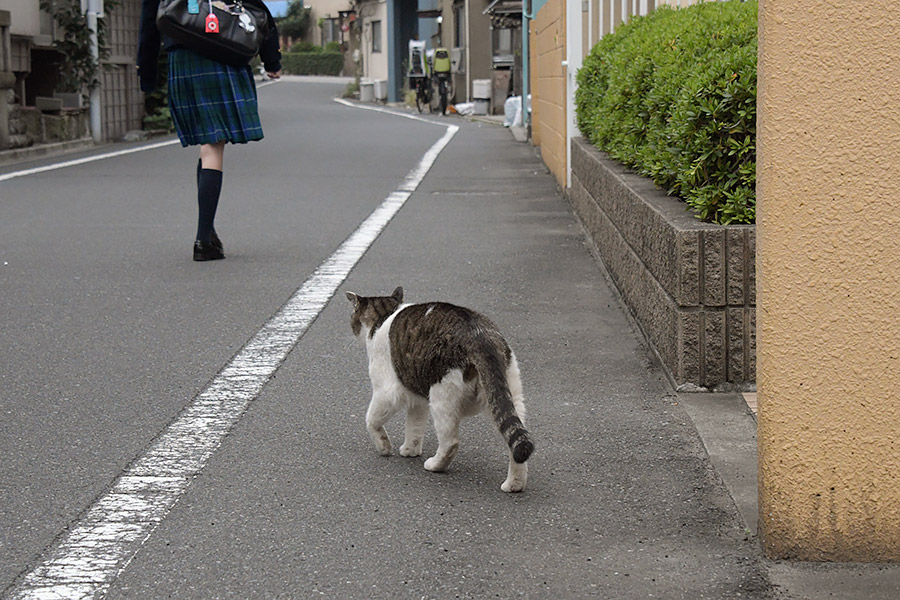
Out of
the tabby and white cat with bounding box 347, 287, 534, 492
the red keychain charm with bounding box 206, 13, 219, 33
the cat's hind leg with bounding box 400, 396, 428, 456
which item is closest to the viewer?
the tabby and white cat with bounding box 347, 287, 534, 492

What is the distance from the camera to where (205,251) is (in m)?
7.73

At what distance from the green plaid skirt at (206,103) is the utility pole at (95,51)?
13004mm

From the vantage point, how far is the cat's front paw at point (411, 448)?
A: 3969mm

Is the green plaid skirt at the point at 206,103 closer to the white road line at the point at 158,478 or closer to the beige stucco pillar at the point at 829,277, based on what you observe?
the white road line at the point at 158,478

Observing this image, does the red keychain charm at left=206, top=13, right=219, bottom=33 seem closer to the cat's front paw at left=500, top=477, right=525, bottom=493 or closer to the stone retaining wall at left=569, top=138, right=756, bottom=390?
the stone retaining wall at left=569, top=138, right=756, bottom=390

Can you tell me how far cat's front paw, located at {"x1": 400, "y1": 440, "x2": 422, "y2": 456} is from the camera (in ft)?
13.0

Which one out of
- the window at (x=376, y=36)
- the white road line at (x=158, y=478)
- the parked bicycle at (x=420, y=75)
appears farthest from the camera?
the window at (x=376, y=36)

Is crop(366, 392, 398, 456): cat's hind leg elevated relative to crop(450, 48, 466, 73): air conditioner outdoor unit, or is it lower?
lower

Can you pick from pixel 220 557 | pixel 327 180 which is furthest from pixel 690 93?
pixel 327 180

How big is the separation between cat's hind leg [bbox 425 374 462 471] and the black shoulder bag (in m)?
4.39

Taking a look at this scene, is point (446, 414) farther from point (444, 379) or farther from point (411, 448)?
point (411, 448)

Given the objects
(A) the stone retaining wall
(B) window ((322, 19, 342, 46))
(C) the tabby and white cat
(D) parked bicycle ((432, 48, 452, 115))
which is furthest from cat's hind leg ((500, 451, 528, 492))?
(B) window ((322, 19, 342, 46))

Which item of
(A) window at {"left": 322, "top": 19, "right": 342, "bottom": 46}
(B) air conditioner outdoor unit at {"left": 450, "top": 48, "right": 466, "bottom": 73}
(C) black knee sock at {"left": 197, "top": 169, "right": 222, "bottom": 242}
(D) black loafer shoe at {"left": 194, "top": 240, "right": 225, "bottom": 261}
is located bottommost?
(D) black loafer shoe at {"left": 194, "top": 240, "right": 225, "bottom": 261}

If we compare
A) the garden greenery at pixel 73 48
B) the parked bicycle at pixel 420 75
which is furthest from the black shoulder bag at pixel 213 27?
the parked bicycle at pixel 420 75
